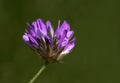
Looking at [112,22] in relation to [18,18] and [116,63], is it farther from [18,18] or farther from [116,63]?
[18,18]

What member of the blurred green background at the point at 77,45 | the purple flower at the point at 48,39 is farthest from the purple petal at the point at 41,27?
the blurred green background at the point at 77,45

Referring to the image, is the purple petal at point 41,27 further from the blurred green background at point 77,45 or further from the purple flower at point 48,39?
the blurred green background at point 77,45

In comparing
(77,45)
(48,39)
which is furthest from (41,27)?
(77,45)

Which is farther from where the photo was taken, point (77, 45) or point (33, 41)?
point (77, 45)

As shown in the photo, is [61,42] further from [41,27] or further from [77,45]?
[77,45]

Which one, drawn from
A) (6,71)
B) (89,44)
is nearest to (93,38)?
(89,44)
